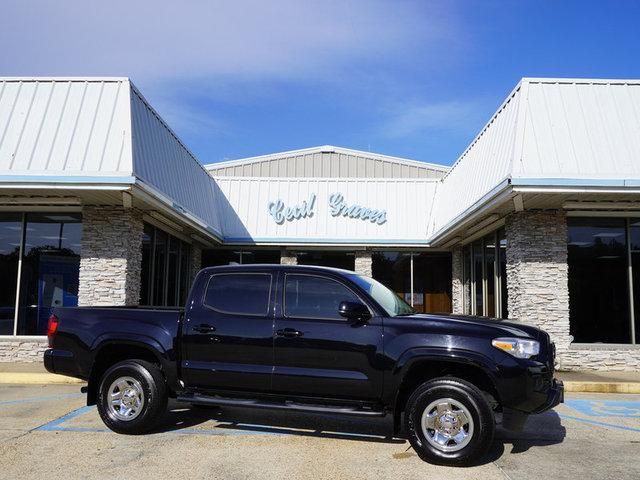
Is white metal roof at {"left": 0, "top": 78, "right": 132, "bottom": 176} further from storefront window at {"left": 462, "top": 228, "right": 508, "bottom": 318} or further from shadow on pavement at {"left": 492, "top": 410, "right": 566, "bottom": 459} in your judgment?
storefront window at {"left": 462, "top": 228, "right": 508, "bottom": 318}

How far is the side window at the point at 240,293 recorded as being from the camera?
6250 millimetres

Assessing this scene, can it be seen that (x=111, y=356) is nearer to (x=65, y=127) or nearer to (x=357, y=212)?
(x=65, y=127)

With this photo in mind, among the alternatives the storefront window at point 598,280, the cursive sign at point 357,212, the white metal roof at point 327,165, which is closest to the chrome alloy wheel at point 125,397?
the storefront window at point 598,280

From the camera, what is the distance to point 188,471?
5012mm

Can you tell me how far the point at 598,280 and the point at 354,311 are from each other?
8100 millimetres

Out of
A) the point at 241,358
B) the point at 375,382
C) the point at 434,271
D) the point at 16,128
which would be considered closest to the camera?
the point at 375,382

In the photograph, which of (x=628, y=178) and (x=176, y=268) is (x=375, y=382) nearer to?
(x=628, y=178)

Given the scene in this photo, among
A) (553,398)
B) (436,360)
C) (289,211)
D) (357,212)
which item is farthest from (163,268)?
(553,398)

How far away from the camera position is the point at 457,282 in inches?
684

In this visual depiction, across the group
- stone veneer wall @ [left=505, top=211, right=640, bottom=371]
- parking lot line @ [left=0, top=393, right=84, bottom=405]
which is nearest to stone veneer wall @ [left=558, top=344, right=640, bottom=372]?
stone veneer wall @ [left=505, top=211, right=640, bottom=371]

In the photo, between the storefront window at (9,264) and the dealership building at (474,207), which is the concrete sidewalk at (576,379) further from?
the storefront window at (9,264)

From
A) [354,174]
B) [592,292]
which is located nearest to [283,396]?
[592,292]

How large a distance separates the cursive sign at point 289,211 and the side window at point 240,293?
37.5 feet

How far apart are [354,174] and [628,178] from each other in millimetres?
16422
